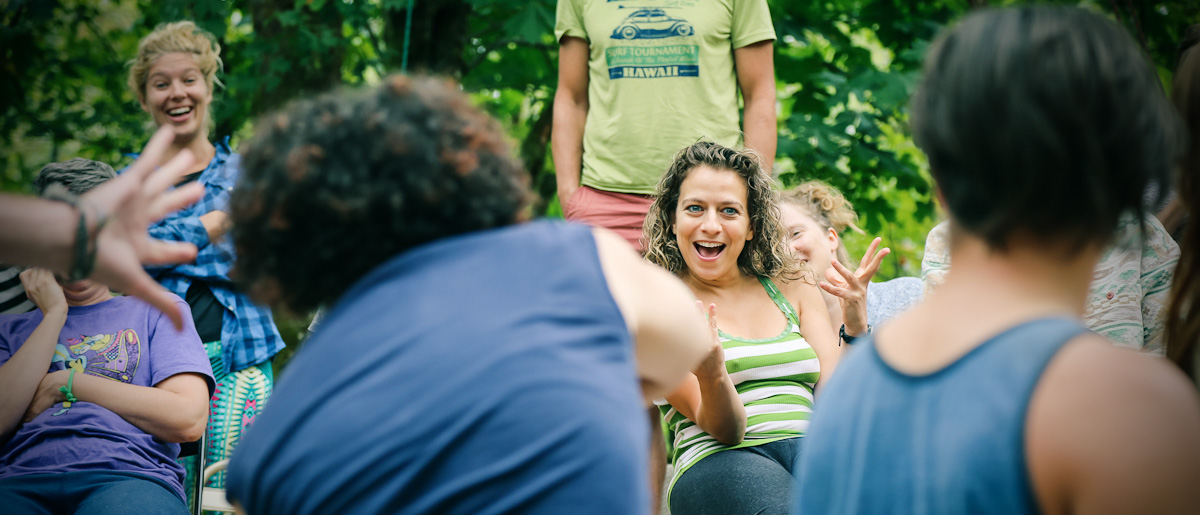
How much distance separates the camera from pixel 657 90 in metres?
3.30

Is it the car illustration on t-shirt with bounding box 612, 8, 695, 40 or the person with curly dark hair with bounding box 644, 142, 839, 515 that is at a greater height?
the car illustration on t-shirt with bounding box 612, 8, 695, 40

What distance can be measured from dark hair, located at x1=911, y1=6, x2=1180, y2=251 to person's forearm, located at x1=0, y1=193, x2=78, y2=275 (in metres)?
1.19

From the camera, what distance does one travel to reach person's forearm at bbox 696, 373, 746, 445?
233 centimetres

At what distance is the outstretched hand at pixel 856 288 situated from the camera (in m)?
2.75

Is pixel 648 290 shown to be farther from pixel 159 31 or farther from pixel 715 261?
pixel 159 31

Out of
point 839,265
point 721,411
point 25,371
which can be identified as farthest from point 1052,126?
point 25,371

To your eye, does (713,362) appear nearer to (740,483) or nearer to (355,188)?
(740,483)

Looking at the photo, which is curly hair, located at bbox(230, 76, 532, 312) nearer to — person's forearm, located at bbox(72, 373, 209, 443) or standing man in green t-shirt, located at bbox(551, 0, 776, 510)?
person's forearm, located at bbox(72, 373, 209, 443)

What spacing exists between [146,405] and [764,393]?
185 cm

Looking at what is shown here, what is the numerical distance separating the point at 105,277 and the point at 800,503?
1.08 metres

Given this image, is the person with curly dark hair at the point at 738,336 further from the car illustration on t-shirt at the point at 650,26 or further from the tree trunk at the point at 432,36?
the tree trunk at the point at 432,36

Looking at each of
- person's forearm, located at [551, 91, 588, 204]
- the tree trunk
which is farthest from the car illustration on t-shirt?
the tree trunk

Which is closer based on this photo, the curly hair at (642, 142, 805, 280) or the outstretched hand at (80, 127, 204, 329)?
the outstretched hand at (80, 127, 204, 329)

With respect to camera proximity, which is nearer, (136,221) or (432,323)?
(432,323)
